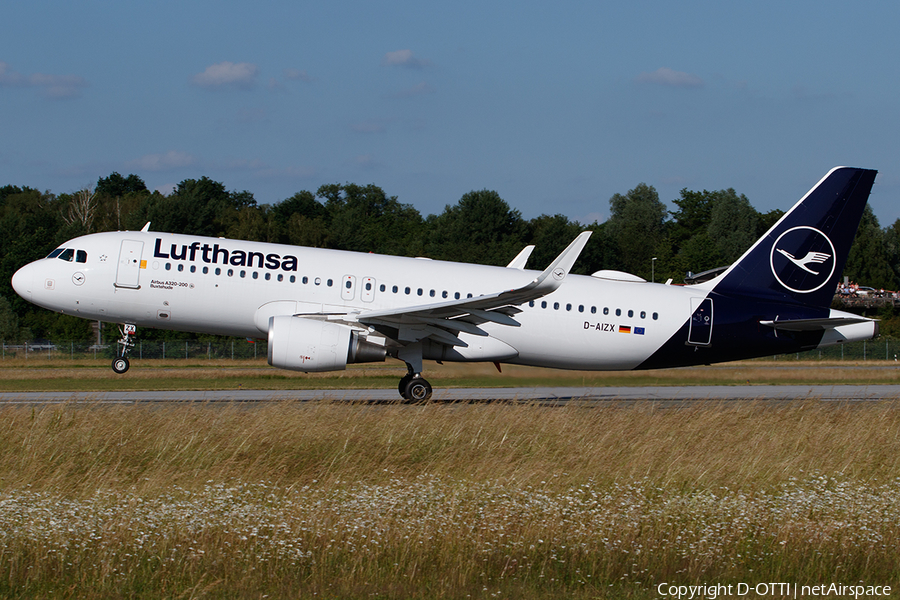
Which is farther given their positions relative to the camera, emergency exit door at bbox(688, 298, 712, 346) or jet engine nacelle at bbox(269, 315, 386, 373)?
emergency exit door at bbox(688, 298, 712, 346)

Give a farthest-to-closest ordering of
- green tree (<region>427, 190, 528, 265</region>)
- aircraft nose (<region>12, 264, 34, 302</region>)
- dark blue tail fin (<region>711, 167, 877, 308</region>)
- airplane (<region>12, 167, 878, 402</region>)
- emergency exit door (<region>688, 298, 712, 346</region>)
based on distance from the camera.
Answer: green tree (<region>427, 190, 528, 265</region>) → dark blue tail fin (<region>711, 167, 877, 308</region>) → emergency exit door (<region>688, 298, 712, 346</region>) → aircraft nose (<region>12, 264, 34, 302</region>) → airplane (<region>12, 167, 878, 402</region>)

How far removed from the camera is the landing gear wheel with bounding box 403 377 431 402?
21.0 m

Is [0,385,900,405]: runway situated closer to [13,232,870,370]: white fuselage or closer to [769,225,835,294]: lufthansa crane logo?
[13,232,870,370]: white fuselage

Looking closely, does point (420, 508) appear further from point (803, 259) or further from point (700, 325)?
point (803, 259)

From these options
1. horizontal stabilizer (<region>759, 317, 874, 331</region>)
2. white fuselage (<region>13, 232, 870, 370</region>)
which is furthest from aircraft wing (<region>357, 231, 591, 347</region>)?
horizontal stabilizer (<region>759, 317, 874, 331</region>)

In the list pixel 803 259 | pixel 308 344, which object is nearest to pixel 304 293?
pixel 308 344

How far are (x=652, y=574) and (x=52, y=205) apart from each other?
10394cm

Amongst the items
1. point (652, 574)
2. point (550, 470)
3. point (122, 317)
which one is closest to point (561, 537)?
point (652, 574)

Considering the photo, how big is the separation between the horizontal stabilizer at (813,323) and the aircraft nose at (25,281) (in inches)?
768

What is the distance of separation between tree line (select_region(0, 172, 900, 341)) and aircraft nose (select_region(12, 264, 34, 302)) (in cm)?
3586

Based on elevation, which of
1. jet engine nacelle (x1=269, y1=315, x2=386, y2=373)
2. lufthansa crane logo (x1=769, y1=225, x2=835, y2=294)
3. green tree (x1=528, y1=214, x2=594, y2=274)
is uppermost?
green tree (x1=528, y1=214, x2=594, y2=274)

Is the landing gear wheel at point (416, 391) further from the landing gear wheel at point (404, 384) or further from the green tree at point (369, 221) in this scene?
the green tree at point (369, 221)

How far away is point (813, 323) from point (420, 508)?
56.2ft

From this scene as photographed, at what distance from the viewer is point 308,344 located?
19656 millimetres
